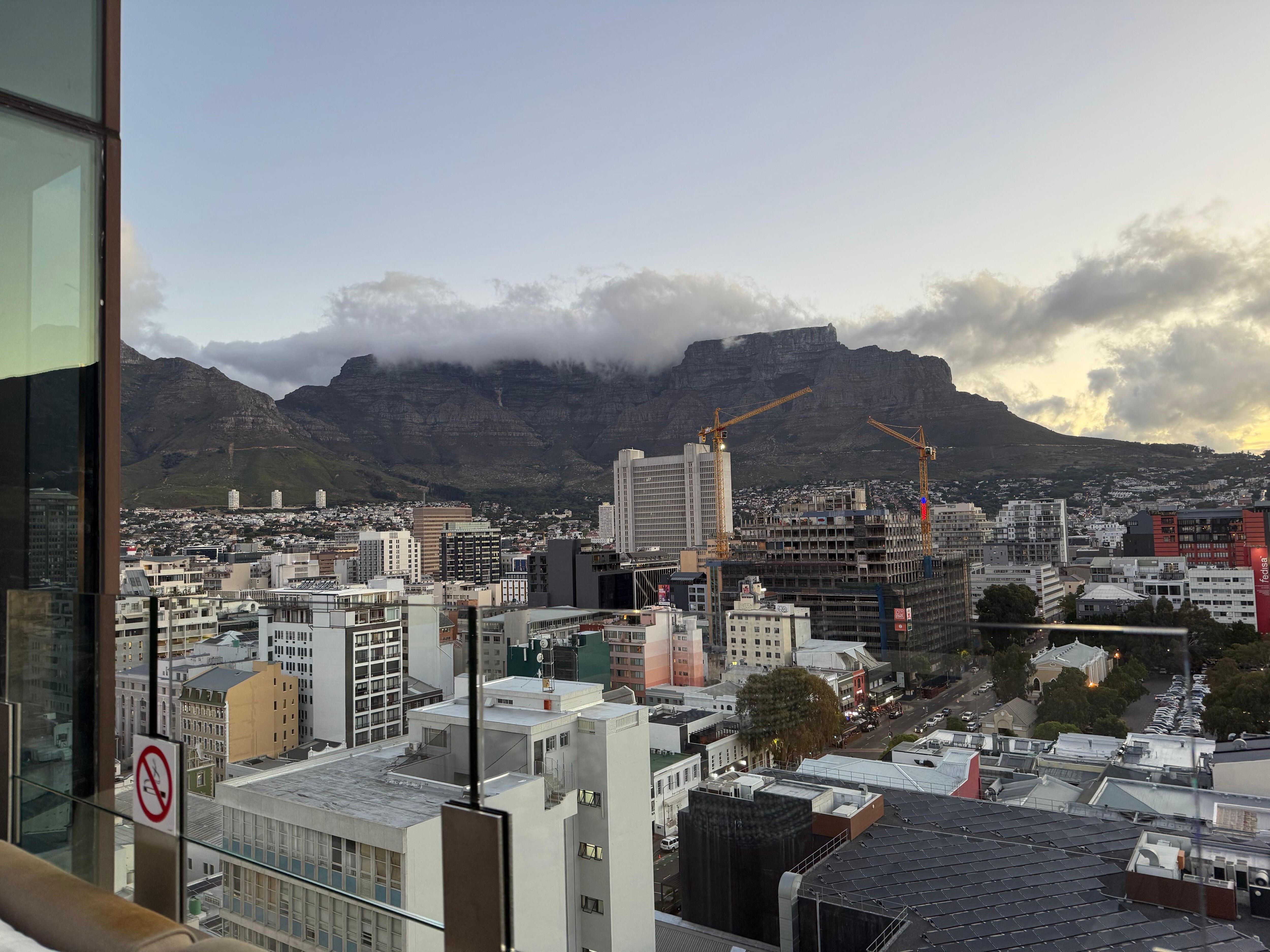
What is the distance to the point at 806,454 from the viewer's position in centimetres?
5922

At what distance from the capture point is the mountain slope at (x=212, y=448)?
3891 cm

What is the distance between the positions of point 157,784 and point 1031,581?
3190 centimetres

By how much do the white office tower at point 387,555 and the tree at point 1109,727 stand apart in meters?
38.6

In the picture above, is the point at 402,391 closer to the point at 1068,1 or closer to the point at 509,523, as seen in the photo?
the point at 509,523

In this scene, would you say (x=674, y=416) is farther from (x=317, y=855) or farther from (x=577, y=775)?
(x=317, y=855)

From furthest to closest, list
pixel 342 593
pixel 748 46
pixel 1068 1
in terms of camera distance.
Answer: pixel 1068 1 → pixel 748 46 → pixel 342 593

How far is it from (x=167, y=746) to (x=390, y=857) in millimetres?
506

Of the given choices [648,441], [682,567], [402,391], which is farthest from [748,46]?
[402,391]

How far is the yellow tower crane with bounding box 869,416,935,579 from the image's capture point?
71.8ft

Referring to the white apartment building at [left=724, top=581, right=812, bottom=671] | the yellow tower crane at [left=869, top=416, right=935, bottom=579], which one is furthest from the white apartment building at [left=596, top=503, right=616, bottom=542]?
the white apartment building at [left=724, top=581, right=812, bottom=671]

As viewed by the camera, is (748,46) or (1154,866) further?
(748,46)

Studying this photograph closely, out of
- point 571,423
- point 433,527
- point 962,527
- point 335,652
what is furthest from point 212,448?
point 335,652

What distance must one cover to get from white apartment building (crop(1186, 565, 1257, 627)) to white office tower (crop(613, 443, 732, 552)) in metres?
28.4

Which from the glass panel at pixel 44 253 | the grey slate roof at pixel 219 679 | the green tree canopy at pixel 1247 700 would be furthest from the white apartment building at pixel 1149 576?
the glass panel at pixel 44 253
